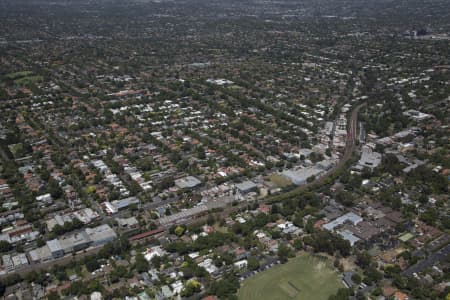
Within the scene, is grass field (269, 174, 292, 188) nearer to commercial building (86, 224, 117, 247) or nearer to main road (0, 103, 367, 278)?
main road (0, 103, 367, 278)

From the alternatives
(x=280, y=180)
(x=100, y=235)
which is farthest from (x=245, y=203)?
(x=100, y=235)

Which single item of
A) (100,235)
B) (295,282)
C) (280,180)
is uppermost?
(100,235)

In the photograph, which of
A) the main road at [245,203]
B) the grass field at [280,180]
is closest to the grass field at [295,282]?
the main road at [245,203]

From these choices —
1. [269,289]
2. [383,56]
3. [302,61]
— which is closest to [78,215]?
[269,289]

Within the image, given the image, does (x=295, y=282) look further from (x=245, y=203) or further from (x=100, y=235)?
(x=100, y=235)

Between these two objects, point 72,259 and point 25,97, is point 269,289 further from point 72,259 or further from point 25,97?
point 25,97

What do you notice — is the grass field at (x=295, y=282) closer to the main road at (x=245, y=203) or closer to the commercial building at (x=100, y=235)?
the main road at (x=245, y=203)

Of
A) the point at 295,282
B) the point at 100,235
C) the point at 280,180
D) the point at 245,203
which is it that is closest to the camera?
the point at 295,282

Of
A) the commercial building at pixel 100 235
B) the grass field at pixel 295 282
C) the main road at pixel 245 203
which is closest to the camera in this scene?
the grass field at pixel 295 282
